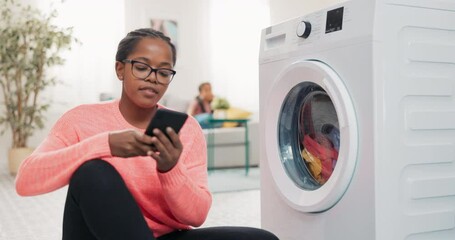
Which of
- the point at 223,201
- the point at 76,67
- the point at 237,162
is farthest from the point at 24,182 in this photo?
the point at 76,67

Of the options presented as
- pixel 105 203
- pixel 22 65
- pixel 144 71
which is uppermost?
pixel 22 65

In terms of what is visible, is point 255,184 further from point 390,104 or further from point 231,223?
point 390,104

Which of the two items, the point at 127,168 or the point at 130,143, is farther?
the point at 127,168

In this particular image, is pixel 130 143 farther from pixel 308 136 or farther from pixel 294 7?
pixel 294 7

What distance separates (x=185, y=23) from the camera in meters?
5.66

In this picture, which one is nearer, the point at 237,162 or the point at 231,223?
the point at 231,223

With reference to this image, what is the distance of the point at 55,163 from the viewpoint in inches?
38.7

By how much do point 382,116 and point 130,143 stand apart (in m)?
0.63

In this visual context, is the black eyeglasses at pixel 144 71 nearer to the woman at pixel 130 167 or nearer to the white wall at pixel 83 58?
the woman at pixel 130 167

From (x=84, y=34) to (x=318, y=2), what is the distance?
7.65 feet

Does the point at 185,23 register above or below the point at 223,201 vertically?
above

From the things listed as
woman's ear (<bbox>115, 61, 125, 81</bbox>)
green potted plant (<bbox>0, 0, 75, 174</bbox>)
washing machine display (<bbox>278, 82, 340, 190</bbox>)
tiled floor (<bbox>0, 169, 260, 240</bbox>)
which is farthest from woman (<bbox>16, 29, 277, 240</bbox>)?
green potted plant (<bbox>0, 0, 75, 174</bbox>)

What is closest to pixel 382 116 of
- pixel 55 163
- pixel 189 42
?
pixel 55 163

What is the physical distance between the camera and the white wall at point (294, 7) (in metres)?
4.54
